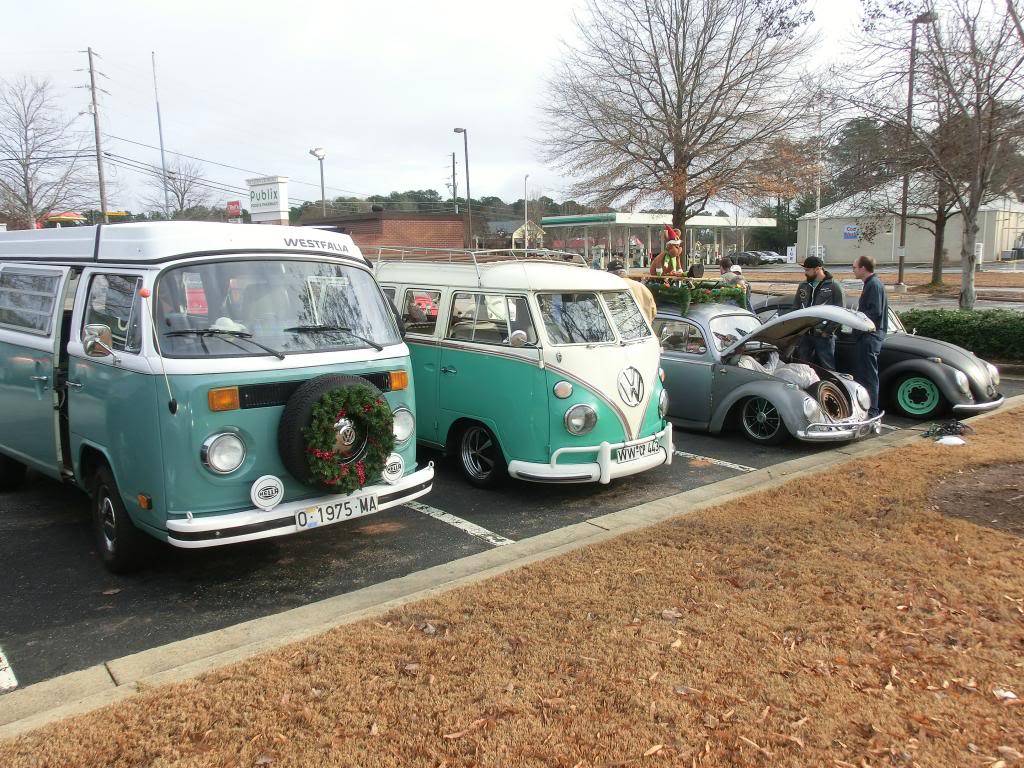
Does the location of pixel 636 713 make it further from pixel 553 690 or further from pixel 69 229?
pixel 69 229

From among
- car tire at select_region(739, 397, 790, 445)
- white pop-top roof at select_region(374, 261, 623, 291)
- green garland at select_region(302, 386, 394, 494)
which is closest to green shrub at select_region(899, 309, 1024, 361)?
car tire at select_region(739, 397, 790, 445)

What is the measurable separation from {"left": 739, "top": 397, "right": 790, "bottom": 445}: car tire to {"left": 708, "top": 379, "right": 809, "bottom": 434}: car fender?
0.33 ft

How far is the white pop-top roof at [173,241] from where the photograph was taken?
4816 mm

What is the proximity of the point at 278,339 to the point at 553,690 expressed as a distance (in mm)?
2839

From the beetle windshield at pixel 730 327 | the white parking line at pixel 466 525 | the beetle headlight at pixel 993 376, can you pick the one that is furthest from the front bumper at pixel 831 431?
the white parking line at pixel 466 525

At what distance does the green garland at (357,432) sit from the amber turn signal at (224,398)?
1.48ft

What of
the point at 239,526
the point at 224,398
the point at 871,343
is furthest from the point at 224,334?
the point at 871,343

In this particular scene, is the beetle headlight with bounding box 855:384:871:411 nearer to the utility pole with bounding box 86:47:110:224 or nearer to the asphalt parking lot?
the asphalt parking lot

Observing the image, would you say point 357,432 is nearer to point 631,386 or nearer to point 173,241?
point 173,241

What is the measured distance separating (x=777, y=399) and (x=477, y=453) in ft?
11.6

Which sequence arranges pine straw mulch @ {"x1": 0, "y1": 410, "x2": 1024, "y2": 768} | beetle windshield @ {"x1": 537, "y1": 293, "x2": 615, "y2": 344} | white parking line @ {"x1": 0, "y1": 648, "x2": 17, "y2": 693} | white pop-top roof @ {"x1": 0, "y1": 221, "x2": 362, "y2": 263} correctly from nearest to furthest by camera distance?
pine straw mulch @ {"x1": 0, "y1": 410, "x2": 1024, "y2": 768} → white parking line @ {"x1": 0, "y1": 648, "x2": 17, "y2": 693} → white pop-top roof @ {"x1": 0, "y1": 221, "x2": 362, "y2": 263} → beetle windshield @ {"x1": 537, "y1": 293, "x2": 615, "y2": 344}

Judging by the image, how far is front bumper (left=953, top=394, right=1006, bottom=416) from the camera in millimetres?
9509

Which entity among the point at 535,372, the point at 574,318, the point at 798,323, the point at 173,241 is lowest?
the point at 535,372

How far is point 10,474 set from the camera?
7.00 m
